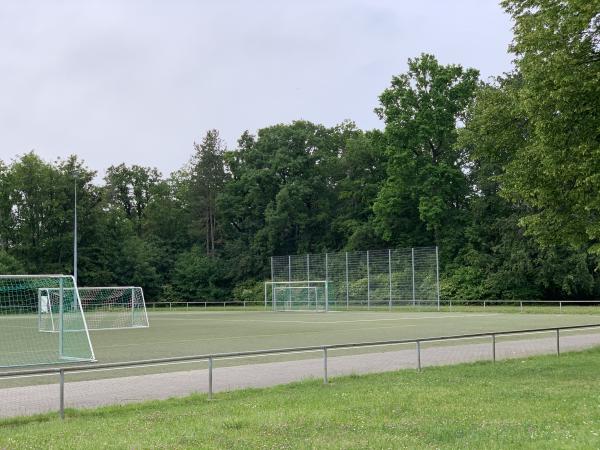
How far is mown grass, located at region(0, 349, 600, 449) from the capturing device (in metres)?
8.05

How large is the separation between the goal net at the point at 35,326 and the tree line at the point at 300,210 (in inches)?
797

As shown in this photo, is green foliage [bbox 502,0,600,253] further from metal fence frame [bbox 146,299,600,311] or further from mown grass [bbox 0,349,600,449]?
metal fence frame [bbox 146,299,600,311]

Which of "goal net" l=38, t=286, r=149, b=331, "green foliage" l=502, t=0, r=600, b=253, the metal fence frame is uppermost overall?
"green foliage" l=502, t=0, r=600, b=253

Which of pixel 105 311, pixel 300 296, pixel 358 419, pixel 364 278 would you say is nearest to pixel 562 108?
pixel 358 419

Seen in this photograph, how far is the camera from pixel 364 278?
60656 mm

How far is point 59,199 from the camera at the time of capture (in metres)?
75.7

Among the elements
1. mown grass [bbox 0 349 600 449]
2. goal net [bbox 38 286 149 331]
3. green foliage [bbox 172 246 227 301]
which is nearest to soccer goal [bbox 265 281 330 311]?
goal net [bbox 38 286 149 331]

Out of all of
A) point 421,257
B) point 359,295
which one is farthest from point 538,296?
point 359,295

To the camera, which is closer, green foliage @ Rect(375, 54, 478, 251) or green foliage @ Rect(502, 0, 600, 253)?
green foliage @ Rect(502, 0, 600, 253)

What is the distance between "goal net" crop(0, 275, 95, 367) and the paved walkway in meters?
5.75

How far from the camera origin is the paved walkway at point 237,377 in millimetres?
13008

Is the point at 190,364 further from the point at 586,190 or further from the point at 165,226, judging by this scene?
the point at 165,226

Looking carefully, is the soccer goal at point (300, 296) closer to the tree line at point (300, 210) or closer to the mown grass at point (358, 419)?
the tree line at point (300, 210)

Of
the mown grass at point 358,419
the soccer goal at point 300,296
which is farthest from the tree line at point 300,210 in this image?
the mown grass at point 358,419
